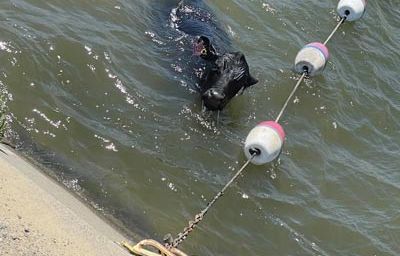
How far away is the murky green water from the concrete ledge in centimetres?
166

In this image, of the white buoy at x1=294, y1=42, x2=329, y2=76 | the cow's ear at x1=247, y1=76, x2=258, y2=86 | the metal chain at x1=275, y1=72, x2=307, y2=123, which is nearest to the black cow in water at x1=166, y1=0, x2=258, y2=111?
the cow's ear at x1=247, y1=76, x2=258, y2=86

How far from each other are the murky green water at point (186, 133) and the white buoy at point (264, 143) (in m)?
0.35

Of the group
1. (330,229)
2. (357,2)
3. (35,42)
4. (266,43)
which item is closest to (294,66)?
(266,43)

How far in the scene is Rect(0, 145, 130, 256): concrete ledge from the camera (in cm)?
415

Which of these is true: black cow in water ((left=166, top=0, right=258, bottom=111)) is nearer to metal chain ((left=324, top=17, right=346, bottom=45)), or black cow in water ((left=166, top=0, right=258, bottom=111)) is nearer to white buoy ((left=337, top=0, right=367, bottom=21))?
metal chain ((left=324, top=17, right=346, bottom=45))

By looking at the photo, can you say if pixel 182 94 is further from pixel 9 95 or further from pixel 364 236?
pixel 364 236

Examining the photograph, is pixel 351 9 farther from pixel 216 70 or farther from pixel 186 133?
pixel 186 133

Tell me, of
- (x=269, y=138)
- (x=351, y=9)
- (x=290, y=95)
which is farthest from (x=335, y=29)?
(x=269, y=138)

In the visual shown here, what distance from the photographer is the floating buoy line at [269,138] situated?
5.37 meters

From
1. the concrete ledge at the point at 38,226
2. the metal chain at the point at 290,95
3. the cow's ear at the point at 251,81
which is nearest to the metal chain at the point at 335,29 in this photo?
the metal chain at the point at 290,95

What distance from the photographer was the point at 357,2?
13.0 metres

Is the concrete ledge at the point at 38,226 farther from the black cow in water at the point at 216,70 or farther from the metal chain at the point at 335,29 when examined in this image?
the metal chain at the point at 335,29

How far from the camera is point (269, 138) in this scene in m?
8.04

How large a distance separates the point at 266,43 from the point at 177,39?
2.17 meters
